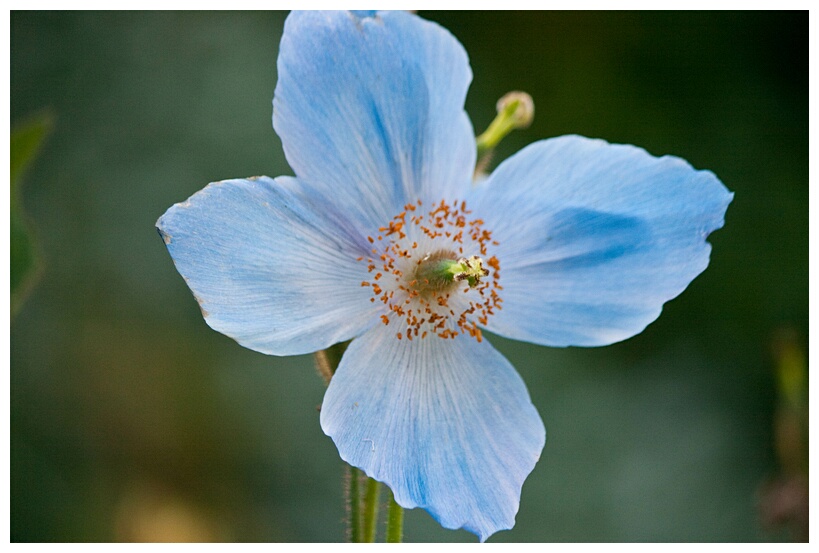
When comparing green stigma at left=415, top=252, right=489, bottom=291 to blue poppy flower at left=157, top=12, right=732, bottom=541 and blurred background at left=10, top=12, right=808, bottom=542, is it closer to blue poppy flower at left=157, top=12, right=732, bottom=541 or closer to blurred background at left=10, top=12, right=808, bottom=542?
blue poppy flower at left=157, top=12, right=732, bottom=541

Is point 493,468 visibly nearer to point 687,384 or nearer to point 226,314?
point 226,314

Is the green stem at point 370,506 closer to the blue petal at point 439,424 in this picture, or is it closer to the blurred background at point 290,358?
the blue petal at point 439,424

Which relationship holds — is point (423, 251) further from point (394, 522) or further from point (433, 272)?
point (394, 522)

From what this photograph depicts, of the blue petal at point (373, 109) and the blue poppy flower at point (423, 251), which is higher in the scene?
the blue petal at point (373, 109)

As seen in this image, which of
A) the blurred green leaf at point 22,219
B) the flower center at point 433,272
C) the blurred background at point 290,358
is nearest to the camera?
the blurred green leaf at point 22,219

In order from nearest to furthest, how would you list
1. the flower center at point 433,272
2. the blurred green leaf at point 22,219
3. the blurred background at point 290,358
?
the blurred green leaf at point 22,219
the flower center at point 433,272
the blurred background at point 290,358

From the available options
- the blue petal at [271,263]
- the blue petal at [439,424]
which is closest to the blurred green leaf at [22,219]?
the blue petal at [271,263]

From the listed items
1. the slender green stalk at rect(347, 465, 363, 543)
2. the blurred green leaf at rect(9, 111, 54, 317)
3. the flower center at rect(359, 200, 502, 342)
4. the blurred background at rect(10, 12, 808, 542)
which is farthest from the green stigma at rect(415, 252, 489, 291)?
the blurred background at rect(10, 12, 808, 542)
